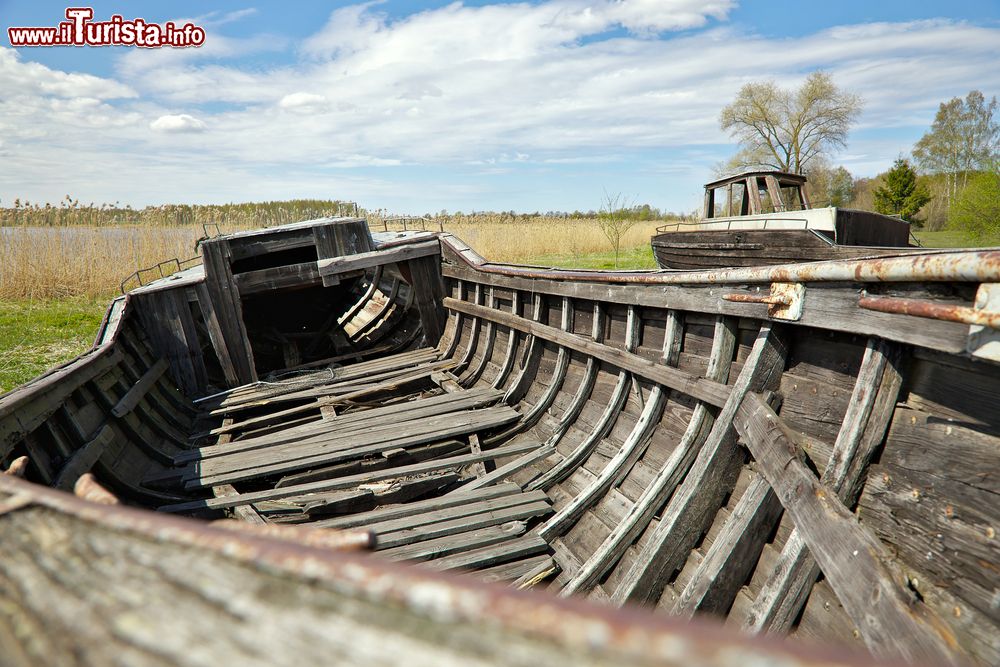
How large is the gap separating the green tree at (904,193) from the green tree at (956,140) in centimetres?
642

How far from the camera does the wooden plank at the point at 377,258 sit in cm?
702

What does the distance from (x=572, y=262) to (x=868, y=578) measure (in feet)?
53.4

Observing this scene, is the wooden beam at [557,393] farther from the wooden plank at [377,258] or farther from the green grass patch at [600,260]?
the green grass patch at [600,260]

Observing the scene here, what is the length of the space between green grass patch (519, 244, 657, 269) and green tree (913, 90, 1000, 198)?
2523cm

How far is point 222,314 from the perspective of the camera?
693cm

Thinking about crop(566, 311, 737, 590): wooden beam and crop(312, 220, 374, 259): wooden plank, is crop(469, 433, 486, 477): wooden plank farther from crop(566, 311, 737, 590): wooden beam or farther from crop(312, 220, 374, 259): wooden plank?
crop(312, 220, 374, 259): wooden plank

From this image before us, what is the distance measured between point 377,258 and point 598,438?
157 inches

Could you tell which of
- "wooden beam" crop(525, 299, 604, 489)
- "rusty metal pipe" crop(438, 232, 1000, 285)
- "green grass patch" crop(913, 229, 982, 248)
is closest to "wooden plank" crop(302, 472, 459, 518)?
"wooden beam" crop(525, 299, 604, 489)

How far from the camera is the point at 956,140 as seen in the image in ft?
117

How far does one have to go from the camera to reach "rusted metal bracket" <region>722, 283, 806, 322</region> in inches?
103

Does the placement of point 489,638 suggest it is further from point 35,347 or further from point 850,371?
point 35,347

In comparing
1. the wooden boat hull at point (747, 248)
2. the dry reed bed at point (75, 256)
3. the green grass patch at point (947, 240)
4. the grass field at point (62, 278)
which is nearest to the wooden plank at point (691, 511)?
the wooden boat hull at point (747, 248)

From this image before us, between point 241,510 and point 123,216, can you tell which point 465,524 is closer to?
point 241,510

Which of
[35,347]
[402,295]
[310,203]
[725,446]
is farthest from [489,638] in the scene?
[310,203]
